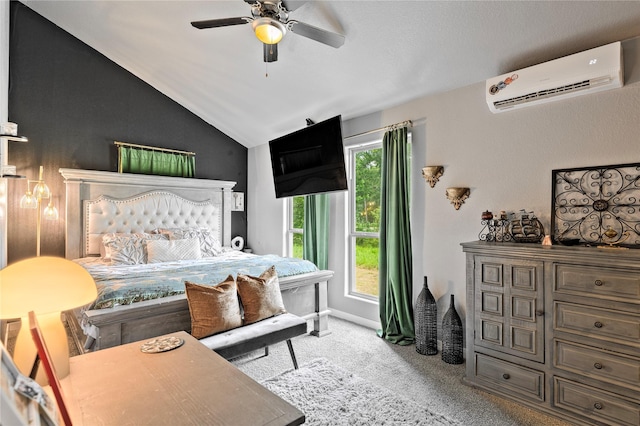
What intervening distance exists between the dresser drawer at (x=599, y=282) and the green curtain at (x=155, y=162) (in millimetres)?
4772

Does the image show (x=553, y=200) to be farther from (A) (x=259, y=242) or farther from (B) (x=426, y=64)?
(A) (x=259, y=242)

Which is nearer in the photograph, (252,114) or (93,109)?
(93,109)

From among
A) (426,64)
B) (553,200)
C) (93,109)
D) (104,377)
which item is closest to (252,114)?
(93,109)

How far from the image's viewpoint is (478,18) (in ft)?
8.07

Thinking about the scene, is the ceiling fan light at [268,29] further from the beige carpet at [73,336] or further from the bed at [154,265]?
the beige carpet at [73,336]

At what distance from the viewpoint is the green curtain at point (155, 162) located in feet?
15.1

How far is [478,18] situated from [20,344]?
123 inches

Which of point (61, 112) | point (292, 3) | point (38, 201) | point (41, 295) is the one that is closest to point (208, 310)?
point (41, 295)

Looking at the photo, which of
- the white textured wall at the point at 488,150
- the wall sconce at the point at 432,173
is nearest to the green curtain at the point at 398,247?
the white textured wall at the point at 488,150

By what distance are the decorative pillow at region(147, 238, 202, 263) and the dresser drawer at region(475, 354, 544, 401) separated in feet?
10.8

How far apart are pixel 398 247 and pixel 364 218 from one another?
2.48 ft

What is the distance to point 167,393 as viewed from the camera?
110 centimetres

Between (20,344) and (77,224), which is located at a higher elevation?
(77,224)

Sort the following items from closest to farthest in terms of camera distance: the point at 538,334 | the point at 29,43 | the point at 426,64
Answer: the point at 538,334 < the point at 426,64 < the point at 29,43
